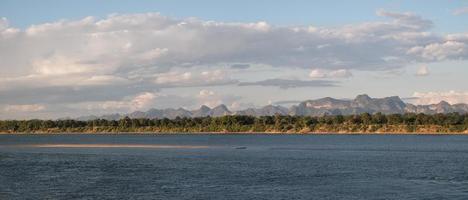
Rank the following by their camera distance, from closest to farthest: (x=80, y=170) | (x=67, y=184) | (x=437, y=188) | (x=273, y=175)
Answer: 1. (x=437, y=188)
2. (x=67, y=184)
3. (x=273, y=175)
4. (x=80, y=170)

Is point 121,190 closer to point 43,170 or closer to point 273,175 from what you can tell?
point 273,175

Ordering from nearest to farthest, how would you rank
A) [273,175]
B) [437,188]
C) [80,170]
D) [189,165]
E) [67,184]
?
[437,188] → [67,184] → [273,175] → [80,170] → [189,165]

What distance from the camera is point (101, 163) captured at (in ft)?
293

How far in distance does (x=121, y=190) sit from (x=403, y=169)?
3615 cm

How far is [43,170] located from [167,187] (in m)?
24.6

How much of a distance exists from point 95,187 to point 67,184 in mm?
3620

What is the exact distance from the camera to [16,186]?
59.9m

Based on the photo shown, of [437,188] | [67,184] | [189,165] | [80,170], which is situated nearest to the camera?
[437,188]

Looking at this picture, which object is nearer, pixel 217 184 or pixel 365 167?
pixel 217 184

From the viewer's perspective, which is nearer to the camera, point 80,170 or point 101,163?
point 80,170

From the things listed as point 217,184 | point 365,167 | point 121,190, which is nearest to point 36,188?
point 121,190

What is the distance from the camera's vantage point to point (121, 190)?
56.8 meters

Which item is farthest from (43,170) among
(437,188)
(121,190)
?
(437,188)

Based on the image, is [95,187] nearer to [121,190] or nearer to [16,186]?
[121,190]
